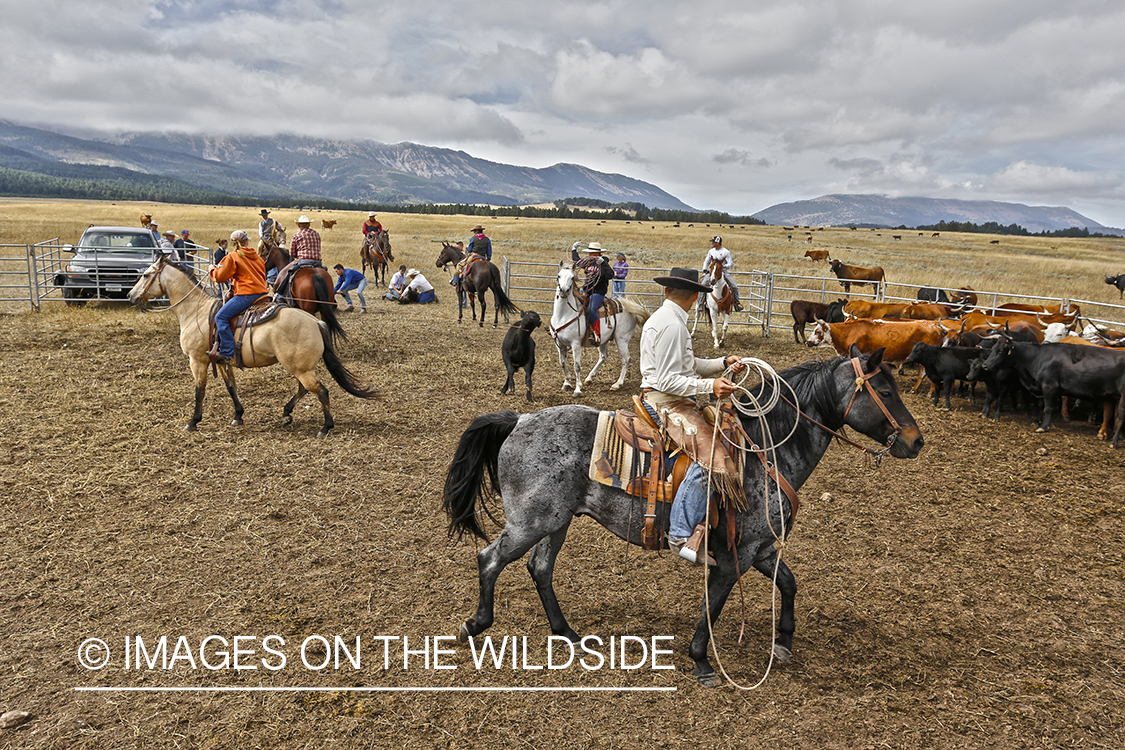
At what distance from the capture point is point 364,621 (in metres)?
4.41

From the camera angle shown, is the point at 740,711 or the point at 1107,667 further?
the point at 1107,667

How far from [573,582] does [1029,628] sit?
339cm

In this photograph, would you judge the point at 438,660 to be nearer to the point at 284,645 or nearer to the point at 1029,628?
the point at 284,645

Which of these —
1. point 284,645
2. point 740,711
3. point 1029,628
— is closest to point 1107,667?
point 1029,628

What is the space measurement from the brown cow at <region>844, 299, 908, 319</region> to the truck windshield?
18.1 meters

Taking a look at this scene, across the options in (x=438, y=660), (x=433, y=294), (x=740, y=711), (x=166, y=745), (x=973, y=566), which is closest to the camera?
(x=166, y=745)

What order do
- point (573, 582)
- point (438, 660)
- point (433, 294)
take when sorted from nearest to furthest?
point (438, 660) < point (573, 582) < point (433, 294)

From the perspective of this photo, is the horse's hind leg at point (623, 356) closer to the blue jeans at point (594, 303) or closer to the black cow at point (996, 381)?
the blue jeans at point (594, 303)

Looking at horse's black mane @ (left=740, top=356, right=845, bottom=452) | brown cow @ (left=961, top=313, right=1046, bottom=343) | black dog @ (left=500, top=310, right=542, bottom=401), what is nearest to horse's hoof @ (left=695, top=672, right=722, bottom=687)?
horse's black mane @ (left=740, top=356, right=845, bottom=452)

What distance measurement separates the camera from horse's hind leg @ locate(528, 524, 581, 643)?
424cm

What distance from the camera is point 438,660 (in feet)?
13.3

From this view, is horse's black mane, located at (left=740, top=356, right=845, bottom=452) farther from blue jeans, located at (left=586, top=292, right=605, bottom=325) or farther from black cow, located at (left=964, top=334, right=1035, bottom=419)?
black cow, located at (left=964, top=334, right=1035, bottom=419)

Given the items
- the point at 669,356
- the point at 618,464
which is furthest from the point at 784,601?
the point at 669,356

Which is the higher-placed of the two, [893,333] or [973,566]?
[893,333]
